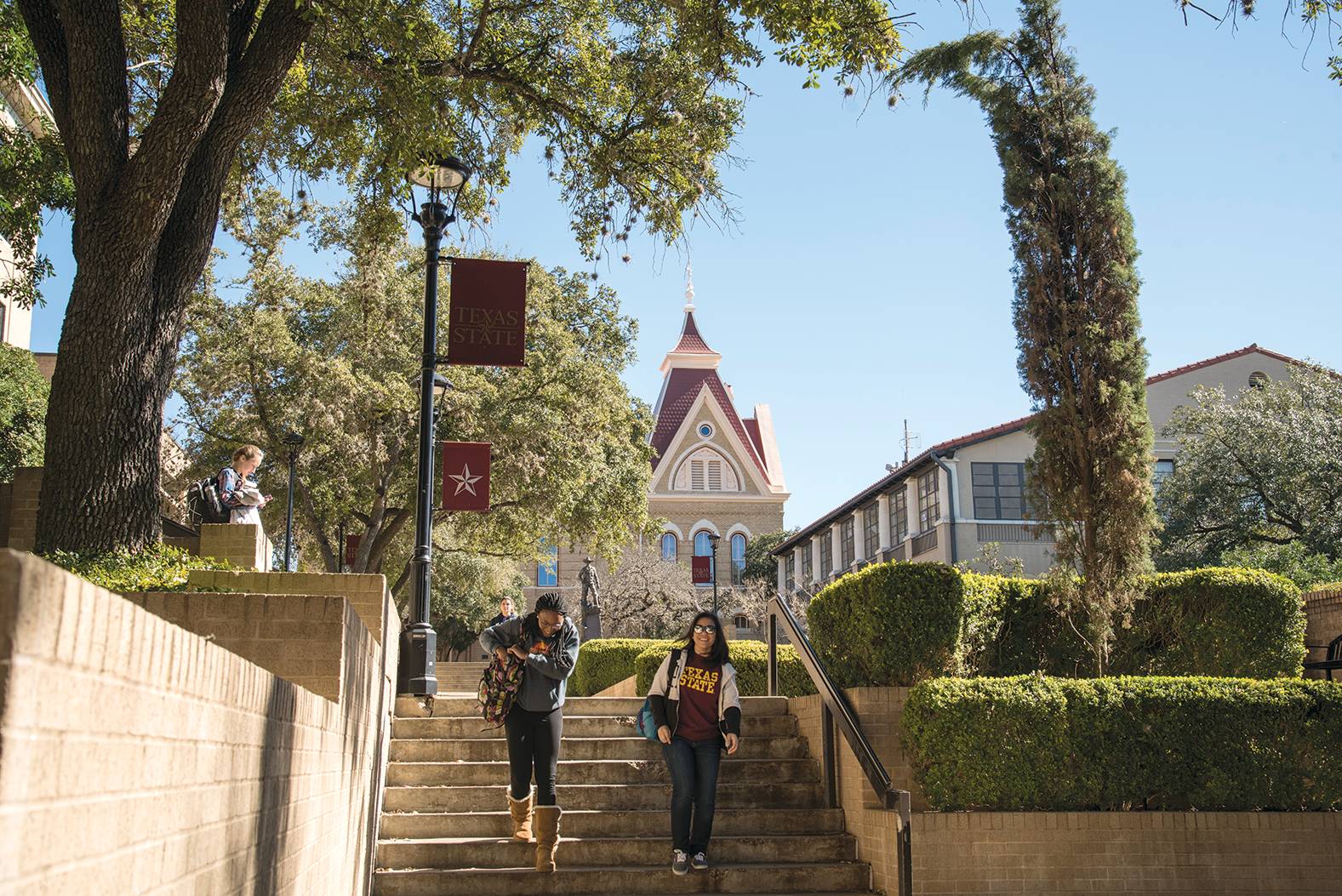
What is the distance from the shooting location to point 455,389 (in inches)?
947

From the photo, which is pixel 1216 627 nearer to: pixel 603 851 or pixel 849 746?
pixel 849 746

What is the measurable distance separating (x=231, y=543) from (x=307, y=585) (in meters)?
1.99

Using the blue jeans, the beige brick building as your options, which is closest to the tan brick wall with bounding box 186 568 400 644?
the blue jeans

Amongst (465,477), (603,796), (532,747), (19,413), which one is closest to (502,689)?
(532,747)

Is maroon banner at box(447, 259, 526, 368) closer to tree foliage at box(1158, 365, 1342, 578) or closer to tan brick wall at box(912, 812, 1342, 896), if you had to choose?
tan brick wall at box(912, 812, 1342, 896)

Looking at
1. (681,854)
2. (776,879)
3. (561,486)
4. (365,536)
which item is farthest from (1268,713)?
(365,536)

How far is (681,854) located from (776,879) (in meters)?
0.78

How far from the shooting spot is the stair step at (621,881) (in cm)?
831

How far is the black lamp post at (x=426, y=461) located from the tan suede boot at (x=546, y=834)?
249 cm

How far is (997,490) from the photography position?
4066 cm

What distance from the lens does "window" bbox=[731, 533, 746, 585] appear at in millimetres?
68000

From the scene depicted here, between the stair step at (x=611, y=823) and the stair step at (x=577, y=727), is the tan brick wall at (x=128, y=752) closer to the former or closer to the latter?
the stair step at (x=611, y=823)

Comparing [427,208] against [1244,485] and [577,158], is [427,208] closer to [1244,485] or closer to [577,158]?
[577,158]

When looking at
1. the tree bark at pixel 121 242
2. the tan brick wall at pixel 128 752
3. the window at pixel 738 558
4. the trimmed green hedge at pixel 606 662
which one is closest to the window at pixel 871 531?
the window at pixel 738 558
